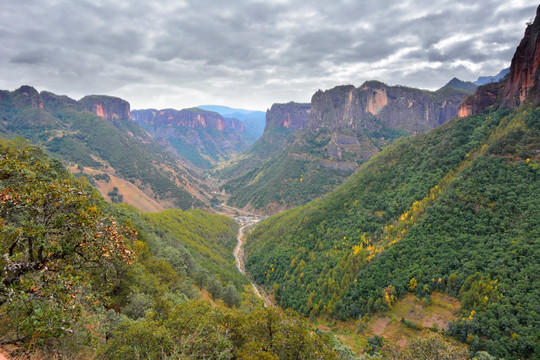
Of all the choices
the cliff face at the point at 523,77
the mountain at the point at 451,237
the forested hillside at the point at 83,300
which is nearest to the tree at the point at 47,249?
the forested hillside at the point at 83,300

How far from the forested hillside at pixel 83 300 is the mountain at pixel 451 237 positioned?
170ft

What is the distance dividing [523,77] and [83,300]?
120781 mm

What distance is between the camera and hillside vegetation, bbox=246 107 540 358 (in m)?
50.8

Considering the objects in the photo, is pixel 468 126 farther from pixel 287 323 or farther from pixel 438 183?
pixel 287 323

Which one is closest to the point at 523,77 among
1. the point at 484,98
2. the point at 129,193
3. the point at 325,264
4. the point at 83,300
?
the point at 484,98

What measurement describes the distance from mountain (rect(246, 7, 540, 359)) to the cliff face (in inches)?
14.8

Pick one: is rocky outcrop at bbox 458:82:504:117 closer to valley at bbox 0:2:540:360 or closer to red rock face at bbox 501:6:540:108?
valley at bbox 0:2:540:360

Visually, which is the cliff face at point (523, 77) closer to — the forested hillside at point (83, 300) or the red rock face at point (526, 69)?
the red rock face at point (526, 69)

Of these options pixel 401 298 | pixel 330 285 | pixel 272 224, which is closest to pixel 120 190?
pixel 272 224

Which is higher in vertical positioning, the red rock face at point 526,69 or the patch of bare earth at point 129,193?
the red rock face at point 526,69

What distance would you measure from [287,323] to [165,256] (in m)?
43.0

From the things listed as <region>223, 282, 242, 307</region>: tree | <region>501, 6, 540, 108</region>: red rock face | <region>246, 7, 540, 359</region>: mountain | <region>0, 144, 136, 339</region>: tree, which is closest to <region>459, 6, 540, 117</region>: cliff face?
<region>501, 6, 540, 108</region>: red rock face

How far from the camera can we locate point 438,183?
87.8 m

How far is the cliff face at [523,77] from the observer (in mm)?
77312
